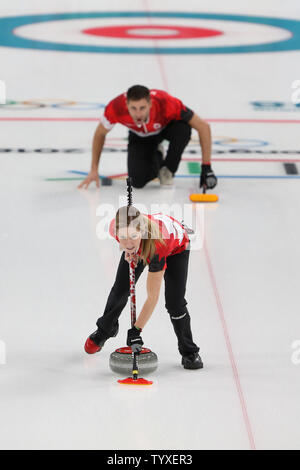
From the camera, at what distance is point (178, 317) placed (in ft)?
12.7

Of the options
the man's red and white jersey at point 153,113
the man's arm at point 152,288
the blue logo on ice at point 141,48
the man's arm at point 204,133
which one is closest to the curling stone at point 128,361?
the man's arm at point 152,288

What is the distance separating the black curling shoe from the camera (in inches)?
154

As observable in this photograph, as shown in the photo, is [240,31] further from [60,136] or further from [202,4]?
[60,136]

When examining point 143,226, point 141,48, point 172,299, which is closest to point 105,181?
point 172,299

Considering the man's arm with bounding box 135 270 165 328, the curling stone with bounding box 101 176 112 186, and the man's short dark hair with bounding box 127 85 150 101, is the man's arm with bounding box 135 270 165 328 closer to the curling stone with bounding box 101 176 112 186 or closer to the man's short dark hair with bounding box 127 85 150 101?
the man's short dark hair with bounding box 127 85 150 101

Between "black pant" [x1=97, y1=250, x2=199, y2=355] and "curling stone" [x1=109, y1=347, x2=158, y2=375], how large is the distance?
0.51 feet

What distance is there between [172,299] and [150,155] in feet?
9.72

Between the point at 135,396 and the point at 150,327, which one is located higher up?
the point at 150,327

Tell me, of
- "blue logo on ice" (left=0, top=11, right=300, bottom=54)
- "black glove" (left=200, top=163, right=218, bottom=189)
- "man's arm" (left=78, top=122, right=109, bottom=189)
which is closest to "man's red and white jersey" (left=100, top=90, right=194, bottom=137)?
"man's arm" (left=78, top=122, right=109, bottom=189)

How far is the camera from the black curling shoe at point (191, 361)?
12.9 ft

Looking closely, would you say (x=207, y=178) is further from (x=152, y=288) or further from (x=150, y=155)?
(x=152, y=288)
